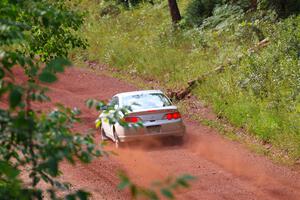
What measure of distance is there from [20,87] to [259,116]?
14.0 metres

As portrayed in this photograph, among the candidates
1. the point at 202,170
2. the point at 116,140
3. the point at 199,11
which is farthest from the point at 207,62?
the point at 202,170

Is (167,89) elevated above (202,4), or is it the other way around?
(202,4)

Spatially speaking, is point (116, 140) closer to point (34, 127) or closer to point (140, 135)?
point (140, 135)

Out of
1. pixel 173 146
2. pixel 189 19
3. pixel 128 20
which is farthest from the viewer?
pixel 128 20

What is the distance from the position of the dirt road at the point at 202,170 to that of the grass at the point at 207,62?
111 centimetres

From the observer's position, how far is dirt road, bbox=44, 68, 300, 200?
11.8m

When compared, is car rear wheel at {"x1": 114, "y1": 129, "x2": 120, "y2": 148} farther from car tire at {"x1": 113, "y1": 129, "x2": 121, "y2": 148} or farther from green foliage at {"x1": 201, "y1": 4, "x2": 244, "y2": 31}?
green foliage at {"x1": 201, "y1": 4, "x2": 244, "y2": 31}

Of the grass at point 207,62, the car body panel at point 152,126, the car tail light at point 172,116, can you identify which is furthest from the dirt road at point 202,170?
the grass at point 207,62

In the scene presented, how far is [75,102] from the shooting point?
24.3m

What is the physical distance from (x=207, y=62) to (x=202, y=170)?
34.9 feet

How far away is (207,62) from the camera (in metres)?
23.6

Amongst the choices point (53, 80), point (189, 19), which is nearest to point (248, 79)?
point (189, 19)

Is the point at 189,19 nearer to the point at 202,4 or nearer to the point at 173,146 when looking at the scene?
the point at 202,4

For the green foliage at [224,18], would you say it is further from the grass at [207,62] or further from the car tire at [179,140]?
the car tire at [179,140]
